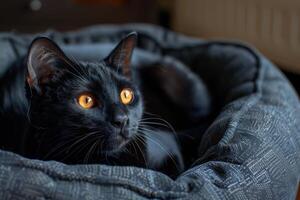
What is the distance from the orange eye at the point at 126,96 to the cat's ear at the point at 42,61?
5.0 inches

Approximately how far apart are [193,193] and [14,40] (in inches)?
36.8

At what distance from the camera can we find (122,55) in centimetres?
98

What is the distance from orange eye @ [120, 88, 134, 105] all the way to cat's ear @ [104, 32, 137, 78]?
0.07m

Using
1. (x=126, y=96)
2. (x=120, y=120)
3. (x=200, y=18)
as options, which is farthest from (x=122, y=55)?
(x=200, y=18)

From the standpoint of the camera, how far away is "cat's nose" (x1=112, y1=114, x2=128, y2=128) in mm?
810

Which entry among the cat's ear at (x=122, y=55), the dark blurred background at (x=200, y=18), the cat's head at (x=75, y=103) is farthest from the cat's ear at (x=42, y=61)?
the dark blurred background at (x=200, y=18)

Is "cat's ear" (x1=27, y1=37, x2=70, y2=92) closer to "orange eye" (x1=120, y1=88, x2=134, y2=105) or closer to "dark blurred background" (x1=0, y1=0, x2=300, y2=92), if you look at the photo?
"orange eye" (x1=120, y1=88, x2=134, y2=105)

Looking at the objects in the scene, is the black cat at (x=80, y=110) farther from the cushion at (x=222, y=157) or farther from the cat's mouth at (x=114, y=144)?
the cushion at (x=222, y=157)

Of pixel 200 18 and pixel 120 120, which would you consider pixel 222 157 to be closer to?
pixel 120 120

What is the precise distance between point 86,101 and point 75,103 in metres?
0.02

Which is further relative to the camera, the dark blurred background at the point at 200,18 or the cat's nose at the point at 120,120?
the dark blurred background at the point at 200,18

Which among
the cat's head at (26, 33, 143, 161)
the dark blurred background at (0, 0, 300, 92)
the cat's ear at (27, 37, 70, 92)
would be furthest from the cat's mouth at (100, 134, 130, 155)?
the dark blurred background at (0, 0, 300, 92)

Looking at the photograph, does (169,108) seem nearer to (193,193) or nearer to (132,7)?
(193,193)

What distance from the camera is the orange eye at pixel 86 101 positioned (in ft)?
A: 2.74
